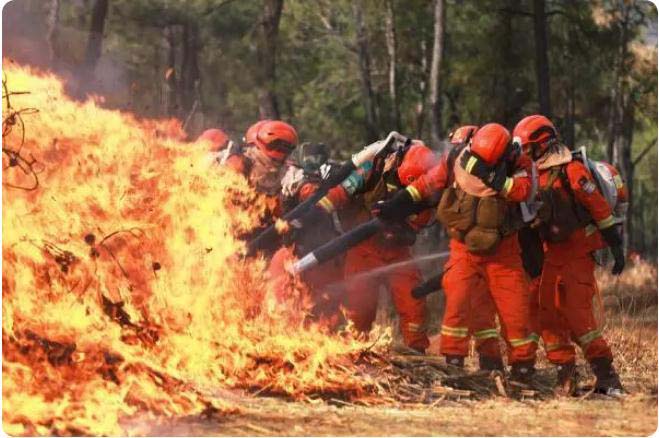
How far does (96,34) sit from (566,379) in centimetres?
680

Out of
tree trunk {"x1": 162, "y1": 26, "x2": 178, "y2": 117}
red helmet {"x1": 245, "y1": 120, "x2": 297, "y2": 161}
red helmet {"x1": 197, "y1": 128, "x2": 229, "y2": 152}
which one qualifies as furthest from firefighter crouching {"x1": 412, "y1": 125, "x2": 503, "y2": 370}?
tree trunk {"x1": 162, "y1": 26, "x2": 178, "y2": 117}

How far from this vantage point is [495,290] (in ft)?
26.5

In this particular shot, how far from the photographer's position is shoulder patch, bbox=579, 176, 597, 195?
26.9 feet

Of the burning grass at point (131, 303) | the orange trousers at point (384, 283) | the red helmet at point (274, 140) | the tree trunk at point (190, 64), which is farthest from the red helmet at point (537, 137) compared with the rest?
the tree trunk at point (190, 64)

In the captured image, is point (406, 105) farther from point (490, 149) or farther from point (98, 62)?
point (490, 149)

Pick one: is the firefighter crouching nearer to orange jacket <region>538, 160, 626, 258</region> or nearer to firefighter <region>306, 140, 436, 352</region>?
firefighter <region>306, 140, 436, 352</region>

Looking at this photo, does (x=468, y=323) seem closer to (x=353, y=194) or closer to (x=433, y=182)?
(x=433, y=182)

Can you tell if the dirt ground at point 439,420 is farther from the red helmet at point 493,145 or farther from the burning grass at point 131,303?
the red helmet at point 493,145

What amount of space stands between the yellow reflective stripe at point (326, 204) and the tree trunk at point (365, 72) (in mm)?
10433

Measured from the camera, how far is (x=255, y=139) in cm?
976

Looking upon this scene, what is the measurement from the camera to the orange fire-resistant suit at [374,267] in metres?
9.18

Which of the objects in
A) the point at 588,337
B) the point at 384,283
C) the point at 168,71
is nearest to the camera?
the point at 588,337

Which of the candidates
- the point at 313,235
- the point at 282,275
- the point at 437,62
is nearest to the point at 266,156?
the point at 313,235

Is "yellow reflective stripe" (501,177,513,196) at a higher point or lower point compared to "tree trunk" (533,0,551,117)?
lower
